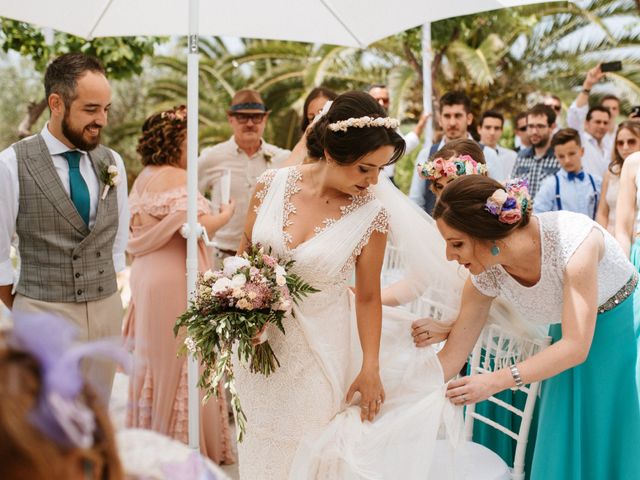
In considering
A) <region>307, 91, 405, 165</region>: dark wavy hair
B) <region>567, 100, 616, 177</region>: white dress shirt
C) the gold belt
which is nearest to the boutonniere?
<region>307, 91, 405, 165</region>: dark wavy hair

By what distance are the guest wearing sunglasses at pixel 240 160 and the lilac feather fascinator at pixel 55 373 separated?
170 inches

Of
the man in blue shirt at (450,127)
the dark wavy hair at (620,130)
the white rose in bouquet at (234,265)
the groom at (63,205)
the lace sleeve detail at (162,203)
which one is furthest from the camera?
the man in blue shirt at (450,127)

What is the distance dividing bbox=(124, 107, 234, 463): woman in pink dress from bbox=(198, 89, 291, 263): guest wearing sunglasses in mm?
828

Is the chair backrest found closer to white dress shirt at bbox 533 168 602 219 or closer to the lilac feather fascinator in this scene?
the lilac feather fascinator

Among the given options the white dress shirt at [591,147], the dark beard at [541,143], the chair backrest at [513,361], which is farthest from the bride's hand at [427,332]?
the white dress shirt at [591,147]

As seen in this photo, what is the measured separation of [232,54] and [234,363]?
14829mm

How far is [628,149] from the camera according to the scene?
17.7ft

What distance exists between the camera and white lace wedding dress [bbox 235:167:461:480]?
8.55ft

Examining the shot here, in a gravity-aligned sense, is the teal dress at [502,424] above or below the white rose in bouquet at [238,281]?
below

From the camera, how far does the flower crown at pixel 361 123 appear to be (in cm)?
257

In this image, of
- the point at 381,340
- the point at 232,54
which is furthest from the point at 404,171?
the point at 381,340

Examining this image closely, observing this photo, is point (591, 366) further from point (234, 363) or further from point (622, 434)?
point (234, 363)

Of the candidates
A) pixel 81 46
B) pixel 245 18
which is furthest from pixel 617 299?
pixel 81 46

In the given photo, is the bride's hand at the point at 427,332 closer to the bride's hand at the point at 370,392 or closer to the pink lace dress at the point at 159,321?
the bride's hand at the point at 370,392
